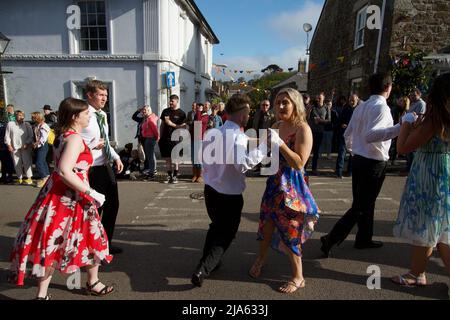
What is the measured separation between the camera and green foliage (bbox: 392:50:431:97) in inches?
360

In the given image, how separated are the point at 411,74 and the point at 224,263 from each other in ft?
28.4

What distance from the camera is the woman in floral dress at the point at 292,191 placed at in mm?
2766

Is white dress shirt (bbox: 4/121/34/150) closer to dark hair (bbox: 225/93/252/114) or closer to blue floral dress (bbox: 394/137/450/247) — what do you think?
dark hair (bbox: 225/93/252/114)

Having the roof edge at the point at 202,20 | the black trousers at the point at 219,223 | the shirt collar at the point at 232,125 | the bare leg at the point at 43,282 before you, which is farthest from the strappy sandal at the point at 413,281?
the roof edge at the point at 202,20

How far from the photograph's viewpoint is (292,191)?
112 inches

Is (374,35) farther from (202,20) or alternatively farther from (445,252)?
(445,252)

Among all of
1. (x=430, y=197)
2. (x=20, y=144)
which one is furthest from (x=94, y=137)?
(x=20, y=144)

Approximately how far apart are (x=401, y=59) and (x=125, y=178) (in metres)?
8.69

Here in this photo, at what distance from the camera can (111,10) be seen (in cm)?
1102

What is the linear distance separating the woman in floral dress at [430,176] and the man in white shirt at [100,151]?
2.89 metres
